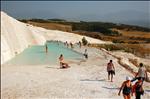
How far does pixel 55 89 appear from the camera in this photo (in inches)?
832

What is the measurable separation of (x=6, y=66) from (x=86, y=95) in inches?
618

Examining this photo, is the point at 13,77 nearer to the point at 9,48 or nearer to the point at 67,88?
the point at 67,88

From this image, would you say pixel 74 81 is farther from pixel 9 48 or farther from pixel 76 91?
pixel 9 48

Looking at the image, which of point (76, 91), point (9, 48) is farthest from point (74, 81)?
point (9, 48)

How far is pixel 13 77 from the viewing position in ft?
86.2

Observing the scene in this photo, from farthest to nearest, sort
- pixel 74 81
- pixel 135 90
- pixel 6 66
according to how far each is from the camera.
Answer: pixel 6 66
pixel 74 81
pixel 135 90

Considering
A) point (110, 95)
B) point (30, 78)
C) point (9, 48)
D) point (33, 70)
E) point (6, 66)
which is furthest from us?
point (9, 48)

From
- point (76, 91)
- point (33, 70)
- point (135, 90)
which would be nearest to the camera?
point (135, 90)

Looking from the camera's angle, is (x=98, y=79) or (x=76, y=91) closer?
(x=76, y=91)

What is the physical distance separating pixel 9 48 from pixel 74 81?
65.2 feet

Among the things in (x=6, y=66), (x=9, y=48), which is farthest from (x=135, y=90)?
(x=9, y=48)

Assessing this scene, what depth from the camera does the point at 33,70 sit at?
30.2 m

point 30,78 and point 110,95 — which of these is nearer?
point 110,95

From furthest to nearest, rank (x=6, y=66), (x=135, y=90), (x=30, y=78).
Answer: (x=6, y=66), (x=30, y=78), (x=135, y=90)
